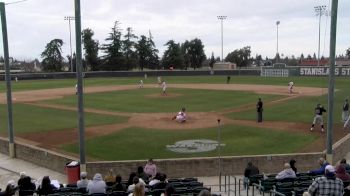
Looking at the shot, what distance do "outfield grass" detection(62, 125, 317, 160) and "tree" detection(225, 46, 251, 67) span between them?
12919 cm

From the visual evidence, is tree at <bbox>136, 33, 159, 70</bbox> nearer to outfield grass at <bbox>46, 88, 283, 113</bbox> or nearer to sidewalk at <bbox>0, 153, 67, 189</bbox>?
outfield grass at <bbox>46, 88, 283, 113</bbox>

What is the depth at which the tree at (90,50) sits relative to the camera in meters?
120

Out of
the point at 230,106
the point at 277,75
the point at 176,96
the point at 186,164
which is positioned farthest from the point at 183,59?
the point at 186,164

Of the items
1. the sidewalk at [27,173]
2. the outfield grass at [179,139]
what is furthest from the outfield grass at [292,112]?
the sidewalk at [27,173]

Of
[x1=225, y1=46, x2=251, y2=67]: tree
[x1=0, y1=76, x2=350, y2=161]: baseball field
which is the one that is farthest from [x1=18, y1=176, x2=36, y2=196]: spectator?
[x1=225, y1=46, x2=251, y2=67]: tree

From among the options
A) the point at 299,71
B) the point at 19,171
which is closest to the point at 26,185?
the point at 19,171

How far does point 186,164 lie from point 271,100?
85.1 feet

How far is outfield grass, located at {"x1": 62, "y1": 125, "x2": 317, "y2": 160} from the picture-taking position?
21172 millimetres

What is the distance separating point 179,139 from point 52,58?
10473 centimetres

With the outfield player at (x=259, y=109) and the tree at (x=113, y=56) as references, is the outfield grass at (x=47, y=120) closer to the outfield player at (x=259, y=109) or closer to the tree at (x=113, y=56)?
the outfield player at (x=259, y=109)

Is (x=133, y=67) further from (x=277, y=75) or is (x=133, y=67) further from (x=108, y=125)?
(x=108, y=125)

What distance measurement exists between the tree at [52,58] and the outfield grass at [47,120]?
85182 millimetres

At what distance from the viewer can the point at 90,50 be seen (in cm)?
12025

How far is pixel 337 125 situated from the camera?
28.5 meters
